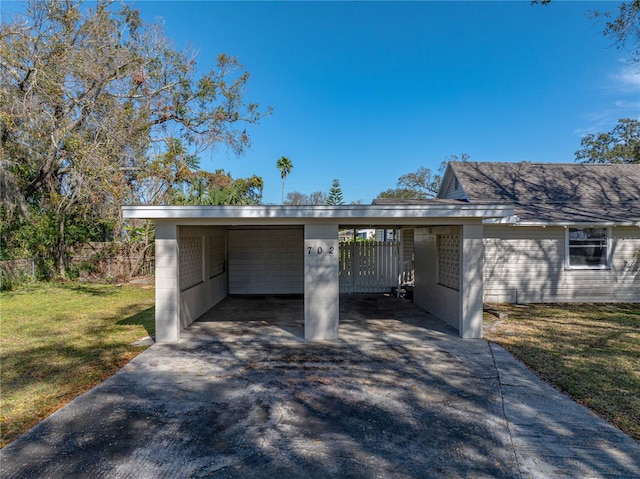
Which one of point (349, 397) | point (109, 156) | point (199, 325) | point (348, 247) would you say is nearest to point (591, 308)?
point (348, 247)

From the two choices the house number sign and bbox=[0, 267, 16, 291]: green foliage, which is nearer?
the house number sign

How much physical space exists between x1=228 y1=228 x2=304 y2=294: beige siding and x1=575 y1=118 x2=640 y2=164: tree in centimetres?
2766

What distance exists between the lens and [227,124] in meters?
18.7

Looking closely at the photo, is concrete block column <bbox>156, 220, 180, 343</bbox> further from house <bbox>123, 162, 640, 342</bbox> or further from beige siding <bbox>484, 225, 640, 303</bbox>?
beige siding <bbox>484, 225, 640, 303</bbox>

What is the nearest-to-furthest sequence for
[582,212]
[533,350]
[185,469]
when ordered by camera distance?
[185,469] → [533,350] → [582,212]

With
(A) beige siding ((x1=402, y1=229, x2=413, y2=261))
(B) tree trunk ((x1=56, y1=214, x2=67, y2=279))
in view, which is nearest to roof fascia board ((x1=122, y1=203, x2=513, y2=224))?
(A) beige siding ((x1=402, y1=229, x2=413, y2=261))

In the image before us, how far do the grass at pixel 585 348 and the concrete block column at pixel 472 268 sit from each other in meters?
0.71

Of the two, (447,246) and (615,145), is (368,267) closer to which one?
(447,246)

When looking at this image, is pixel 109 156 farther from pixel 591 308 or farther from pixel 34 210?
pixel 591 308

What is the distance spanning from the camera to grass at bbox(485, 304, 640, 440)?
163 inches

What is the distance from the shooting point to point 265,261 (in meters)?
12.0

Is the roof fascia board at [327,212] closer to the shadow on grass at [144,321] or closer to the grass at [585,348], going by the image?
the grass at [585,348]

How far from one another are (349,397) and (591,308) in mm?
8632

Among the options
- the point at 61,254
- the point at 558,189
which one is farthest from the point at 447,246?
the point at 61,254
